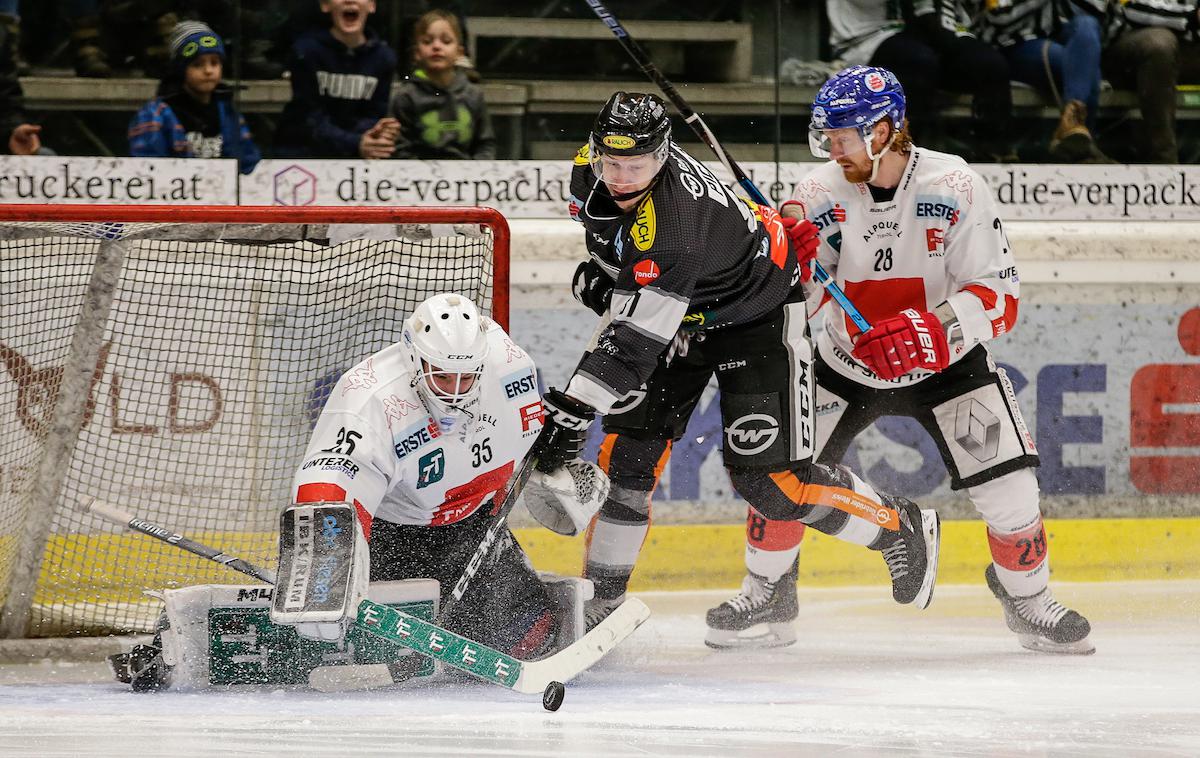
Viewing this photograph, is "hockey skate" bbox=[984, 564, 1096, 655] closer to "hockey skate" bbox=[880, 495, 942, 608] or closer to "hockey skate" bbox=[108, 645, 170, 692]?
"hockey skate" bbox=[880, 495, 942, 608]

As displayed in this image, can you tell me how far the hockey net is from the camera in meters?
3.50

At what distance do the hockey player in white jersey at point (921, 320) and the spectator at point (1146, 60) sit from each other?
157 centimetres

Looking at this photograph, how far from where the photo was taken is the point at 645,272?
3121 millimetres

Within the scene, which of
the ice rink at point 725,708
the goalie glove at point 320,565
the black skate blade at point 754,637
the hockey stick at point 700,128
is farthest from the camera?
the black skate blade at point 754,637

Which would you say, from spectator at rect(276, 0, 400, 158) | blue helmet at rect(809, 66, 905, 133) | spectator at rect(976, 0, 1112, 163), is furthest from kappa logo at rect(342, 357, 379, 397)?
spectator at rect(976, 0, 1112, 163)

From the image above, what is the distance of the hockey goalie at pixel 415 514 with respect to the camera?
9.47 feet

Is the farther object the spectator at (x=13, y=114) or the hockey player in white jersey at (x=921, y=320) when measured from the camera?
the spectator at (x=13, y=114)

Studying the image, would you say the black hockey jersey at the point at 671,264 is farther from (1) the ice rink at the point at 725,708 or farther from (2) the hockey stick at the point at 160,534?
(2) the hockey stick at the point at 160,534

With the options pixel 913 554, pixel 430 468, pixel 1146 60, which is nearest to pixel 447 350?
pixel 430 468

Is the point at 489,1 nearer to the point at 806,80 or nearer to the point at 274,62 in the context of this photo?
the point at 274,62

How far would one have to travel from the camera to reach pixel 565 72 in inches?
184

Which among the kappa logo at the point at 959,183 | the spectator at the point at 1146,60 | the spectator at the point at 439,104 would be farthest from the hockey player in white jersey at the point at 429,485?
the spectator at the point at 1146,60

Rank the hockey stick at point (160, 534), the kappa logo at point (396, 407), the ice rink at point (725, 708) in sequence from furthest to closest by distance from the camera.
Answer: the hockey stick at point (160, 534) < the kappa logo at point (396, 407) < the ice rink at point (725, 708)

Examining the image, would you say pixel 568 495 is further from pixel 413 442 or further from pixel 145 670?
pixel 145 670
